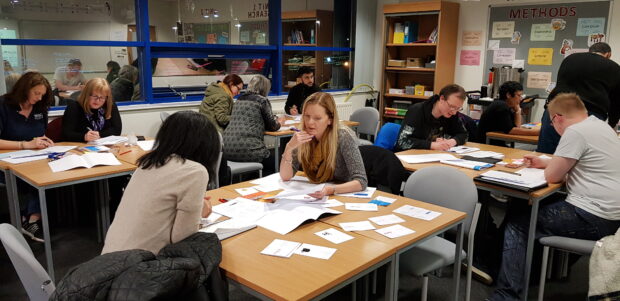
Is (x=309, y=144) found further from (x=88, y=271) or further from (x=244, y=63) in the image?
(x=244, y=63)

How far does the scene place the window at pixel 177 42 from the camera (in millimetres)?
4910

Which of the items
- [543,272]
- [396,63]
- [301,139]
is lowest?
[543,272]

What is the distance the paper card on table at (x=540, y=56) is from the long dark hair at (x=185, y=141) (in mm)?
5363

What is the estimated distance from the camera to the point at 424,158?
3.45 meters

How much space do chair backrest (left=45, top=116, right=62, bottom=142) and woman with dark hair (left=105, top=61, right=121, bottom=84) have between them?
56.1 inches

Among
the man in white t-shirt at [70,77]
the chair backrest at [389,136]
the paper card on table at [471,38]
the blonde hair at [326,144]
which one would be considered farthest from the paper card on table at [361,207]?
the paper card on table at [471,38]

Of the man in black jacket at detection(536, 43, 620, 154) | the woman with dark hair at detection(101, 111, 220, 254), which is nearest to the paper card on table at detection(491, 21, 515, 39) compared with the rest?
the man in black jacket at detection(536, 43, 620, 154)

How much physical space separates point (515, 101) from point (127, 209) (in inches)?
163

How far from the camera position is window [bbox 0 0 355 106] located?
4910 millimetres

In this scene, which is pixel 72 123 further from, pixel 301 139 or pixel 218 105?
pixel 301 139

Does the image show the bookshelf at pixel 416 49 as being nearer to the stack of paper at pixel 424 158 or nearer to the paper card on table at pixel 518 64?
the paper card on table at pixel 518 64

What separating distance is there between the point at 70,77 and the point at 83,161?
2381 mm

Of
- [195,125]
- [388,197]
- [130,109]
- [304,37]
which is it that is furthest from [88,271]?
[304,37]

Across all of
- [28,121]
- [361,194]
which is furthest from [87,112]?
[361,194]
